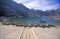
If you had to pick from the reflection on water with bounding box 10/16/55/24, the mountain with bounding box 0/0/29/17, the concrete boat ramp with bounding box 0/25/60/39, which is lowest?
the concrete boat ramp with bounding box 0/25/60/39

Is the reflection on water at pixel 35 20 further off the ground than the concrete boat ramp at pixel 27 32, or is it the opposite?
the reflection on water at pixel 35 20

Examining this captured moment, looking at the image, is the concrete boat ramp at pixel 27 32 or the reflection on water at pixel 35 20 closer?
the concrete boat ramp at pixel 27 32

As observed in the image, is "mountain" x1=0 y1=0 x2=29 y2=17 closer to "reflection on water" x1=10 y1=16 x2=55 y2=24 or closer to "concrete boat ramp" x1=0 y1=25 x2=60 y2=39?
"reflection on water" x1=10 y1=16 x2=55 y2=24

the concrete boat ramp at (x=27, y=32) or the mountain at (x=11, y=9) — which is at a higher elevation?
the mountain at (x=11, y=9)

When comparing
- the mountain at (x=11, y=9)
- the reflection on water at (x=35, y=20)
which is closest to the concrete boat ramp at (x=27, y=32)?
the reflection on water at (x=35, y=20)

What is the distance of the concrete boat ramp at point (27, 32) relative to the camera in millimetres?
1882

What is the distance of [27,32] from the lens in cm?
193

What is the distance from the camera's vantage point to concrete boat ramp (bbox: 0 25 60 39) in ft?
6.17

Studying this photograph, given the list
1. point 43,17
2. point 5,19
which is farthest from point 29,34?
point 5,19

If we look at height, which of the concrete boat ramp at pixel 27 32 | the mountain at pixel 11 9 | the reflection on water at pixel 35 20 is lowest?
the concrete boat ramp at pixel 27 32

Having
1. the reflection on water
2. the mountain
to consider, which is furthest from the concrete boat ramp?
the mountain

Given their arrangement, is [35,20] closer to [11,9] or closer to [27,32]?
[27,32]

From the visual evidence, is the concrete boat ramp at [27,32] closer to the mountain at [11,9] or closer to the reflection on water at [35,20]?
the reflection on water at [35,20]

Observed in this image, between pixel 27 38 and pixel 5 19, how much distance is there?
1.84 ft
